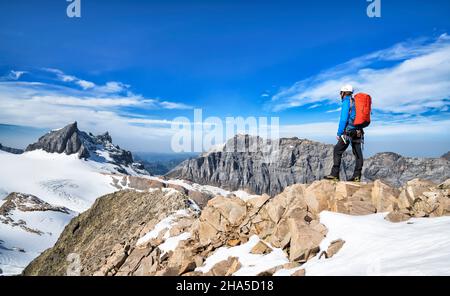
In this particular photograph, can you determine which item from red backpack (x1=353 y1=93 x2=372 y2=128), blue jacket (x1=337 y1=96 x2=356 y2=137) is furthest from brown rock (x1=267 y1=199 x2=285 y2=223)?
red backpack (x1=353 y1=93 x2=372 y2=128)

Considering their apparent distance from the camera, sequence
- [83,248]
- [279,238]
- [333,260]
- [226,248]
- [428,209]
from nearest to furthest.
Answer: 1. [333,260]
2. [428,209]
3. [279,238]
4. [226,248]
5. [83,248]

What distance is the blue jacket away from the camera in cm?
1852

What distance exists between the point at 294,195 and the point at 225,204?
531 cm

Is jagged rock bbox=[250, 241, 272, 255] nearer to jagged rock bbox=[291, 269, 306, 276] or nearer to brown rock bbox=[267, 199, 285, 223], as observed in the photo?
brown rock bbox=[267, 199, 285, 223]

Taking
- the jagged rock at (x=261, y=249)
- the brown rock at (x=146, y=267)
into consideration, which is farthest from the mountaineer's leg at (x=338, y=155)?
the brown rock at (x=146, y=267)

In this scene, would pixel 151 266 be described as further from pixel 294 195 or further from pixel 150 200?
pixel 150 200

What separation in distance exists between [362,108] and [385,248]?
25.1 ft

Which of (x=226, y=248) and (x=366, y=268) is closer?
(x=366, y=268)

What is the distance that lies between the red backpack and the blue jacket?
0.70 ft

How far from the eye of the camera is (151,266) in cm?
2381

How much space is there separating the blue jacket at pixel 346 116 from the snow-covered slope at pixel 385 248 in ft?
14.8

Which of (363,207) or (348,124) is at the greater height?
(348,124)

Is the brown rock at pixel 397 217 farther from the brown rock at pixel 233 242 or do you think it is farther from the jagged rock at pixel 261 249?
the brown rock at pixel 233 242
